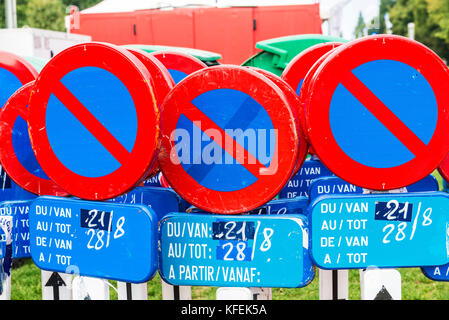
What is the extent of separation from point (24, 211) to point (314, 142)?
135 cm

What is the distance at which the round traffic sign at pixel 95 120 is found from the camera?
66.7 inches

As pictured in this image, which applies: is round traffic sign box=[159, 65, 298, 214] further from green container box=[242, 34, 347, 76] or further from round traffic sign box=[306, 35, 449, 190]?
green container box=[242, 34, 347, 76]

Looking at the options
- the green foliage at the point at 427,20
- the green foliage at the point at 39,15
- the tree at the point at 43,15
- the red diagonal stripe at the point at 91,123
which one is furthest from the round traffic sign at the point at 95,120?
the green foliage at the point at 427,20

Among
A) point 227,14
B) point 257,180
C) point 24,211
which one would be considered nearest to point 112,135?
point 257,180

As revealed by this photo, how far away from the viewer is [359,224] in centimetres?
174

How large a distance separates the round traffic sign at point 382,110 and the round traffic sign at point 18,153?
1.20 meters

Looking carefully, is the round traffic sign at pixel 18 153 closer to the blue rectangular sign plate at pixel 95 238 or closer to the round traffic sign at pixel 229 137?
the blue rectangular sign plate at pixel 95 238

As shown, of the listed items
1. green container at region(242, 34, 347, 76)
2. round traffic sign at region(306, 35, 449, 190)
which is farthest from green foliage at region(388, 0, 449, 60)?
round traffic sign at region(306, 35, 449, 190)

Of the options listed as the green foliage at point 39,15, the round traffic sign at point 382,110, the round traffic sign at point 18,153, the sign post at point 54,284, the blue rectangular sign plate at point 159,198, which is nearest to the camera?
the round traffic sign at point 382,110

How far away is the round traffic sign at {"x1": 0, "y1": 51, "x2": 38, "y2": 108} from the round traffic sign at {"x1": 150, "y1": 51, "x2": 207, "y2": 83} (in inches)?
25.2

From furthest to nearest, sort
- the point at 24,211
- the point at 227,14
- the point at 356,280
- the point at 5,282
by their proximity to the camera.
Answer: the point at 227,14
the point at 356,280
the point at 24,211
the point at 5,282

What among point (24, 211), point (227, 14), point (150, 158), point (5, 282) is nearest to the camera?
point (150, 158)

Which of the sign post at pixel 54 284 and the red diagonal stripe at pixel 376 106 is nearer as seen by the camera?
the red diagonal stripe at pixel 376 106

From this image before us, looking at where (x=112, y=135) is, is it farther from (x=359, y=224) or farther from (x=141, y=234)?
(x=359, y=224)
